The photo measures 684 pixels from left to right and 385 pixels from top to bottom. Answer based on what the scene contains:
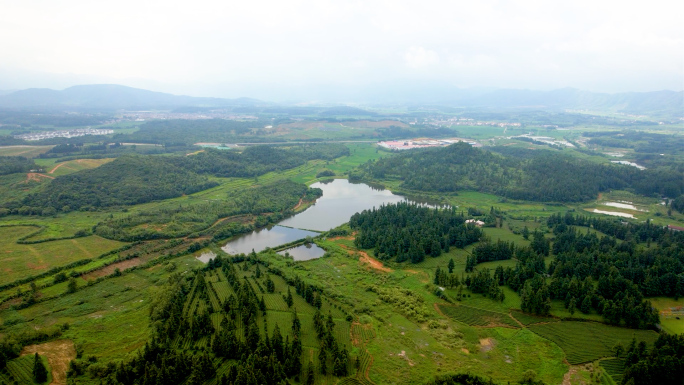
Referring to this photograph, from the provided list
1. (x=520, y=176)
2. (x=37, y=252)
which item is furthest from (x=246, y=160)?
(x=520, y=176)

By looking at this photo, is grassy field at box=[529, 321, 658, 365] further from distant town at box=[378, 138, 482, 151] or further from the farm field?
distant town at box=[378, 138, 482, 151]

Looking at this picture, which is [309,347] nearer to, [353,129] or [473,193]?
[473,193]

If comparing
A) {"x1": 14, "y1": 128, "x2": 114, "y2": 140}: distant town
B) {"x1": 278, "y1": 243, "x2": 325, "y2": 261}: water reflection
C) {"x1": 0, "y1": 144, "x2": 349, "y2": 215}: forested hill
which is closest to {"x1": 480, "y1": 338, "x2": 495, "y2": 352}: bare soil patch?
{"x1": 278, "y1": 243, "x2": 325, "y2": 261}: water reflection

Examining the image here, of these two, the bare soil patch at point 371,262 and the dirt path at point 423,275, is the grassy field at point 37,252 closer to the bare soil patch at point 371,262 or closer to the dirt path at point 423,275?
the bare soil patch at point 371,262

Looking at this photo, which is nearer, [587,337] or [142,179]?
[587,337]

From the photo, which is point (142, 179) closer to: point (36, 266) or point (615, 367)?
point (36, 266)

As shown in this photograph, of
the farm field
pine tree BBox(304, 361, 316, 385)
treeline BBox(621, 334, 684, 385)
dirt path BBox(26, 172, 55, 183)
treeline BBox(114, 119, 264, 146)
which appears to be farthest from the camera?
treeline BBox(114, 119, 264, 146)
